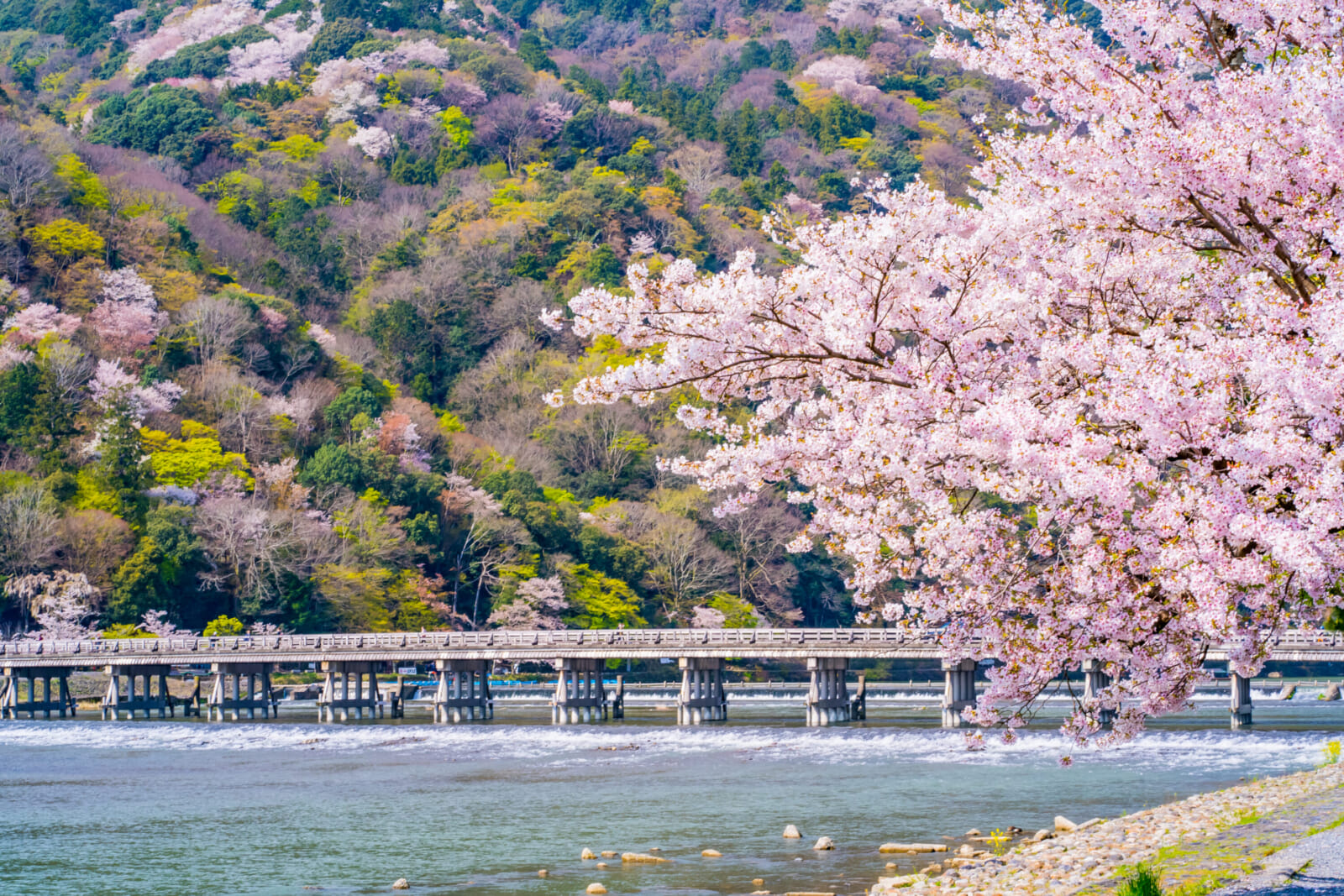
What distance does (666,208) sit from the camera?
80.2 m

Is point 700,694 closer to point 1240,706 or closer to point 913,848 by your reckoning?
point 1240,706

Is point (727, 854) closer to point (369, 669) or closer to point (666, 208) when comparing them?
point (369, 669)

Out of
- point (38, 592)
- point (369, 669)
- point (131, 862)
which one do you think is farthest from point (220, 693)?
point (131, 862)

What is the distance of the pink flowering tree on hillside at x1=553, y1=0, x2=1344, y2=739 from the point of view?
6031 mm

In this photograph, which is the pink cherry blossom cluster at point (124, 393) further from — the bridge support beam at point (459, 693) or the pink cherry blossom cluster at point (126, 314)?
the bridge support beam at point (459, 693)

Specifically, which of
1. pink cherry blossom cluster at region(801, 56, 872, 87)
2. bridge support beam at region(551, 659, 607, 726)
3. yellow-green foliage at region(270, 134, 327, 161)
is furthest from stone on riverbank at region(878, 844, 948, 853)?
pink cherry blossom cluster at region(801, 56, 872, 87)

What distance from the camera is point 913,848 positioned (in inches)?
654

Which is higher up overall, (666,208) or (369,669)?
(666,208)

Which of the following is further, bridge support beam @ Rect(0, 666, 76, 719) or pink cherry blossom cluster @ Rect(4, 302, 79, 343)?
pink cherry blossom cluster @ Rect(4, 302, 79, 343)

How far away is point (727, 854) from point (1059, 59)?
496 inches

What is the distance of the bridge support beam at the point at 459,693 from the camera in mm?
42219

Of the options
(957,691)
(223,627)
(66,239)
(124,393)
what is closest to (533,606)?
(223,627)

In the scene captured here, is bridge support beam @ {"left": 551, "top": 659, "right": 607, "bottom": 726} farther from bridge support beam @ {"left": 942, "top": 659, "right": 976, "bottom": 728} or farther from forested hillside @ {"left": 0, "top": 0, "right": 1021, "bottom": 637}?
bridge support beam @ {"left": 942, "top": 659, "right": 976, "bottom": 728}

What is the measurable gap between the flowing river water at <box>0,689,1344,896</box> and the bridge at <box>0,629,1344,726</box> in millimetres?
1907
